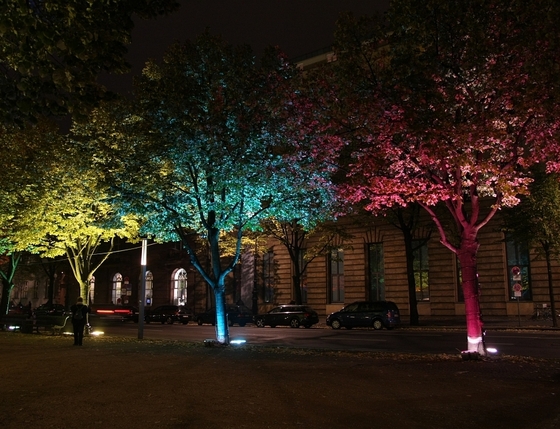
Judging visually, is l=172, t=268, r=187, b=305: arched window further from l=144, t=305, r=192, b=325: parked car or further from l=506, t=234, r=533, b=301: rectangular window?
l=506, t=234, r=533, b=301: rectangular window

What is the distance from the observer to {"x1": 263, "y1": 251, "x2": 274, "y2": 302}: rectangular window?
148ft

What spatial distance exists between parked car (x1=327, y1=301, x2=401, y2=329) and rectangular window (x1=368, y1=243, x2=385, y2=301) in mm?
8826

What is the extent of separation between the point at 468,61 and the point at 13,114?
365 inches

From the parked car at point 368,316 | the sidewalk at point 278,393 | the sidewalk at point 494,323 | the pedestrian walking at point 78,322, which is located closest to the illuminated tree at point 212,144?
the pedestrian walking at point 78,322

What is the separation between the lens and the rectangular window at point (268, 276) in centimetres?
4506

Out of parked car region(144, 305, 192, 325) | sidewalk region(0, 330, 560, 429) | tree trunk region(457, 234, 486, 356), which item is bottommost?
parked car region(144, 305, 192, 325)

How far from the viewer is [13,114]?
26.2 feet

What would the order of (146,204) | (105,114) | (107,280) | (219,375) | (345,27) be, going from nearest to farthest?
(219,375) → (345,27) → (146,204) → (105,114) → (107,280)

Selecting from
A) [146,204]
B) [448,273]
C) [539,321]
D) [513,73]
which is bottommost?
[539,321]

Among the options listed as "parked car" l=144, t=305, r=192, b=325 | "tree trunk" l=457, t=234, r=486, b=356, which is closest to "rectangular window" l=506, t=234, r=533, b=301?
"tree trunk" l=457, t=234, r=486, b=356

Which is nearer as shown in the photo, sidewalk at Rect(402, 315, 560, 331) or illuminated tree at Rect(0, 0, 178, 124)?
illuminated tree at Rect(0, 0, 178, 124)

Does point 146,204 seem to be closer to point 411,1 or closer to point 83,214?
point 83,214

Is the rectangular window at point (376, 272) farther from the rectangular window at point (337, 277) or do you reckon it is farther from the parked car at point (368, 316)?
the parked car at point (368, 316)

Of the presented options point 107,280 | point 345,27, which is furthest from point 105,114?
point 107,280
